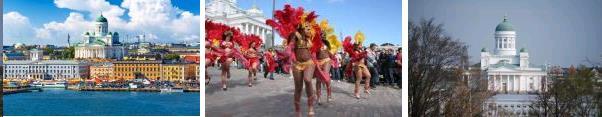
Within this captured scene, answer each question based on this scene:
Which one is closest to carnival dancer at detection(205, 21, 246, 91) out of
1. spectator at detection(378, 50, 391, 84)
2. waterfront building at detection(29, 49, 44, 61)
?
spectator at detection(378, 50, 391, 84)

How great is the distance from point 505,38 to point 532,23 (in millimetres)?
501

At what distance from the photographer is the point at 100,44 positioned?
10.6m

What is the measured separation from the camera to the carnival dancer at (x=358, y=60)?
34.2 feet

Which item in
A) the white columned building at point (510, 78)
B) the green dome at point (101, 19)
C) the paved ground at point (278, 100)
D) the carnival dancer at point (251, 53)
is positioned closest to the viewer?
the paved ground at point (278, 100)

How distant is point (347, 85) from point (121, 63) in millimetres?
2832

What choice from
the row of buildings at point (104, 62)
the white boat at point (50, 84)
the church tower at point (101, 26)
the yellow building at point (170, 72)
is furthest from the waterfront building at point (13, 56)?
the yellow building at point (170, 72)

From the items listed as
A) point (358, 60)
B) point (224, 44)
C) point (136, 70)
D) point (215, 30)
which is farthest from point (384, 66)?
point (136, 70)

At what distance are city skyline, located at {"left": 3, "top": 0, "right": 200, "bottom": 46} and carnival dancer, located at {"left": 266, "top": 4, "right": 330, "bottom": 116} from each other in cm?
120

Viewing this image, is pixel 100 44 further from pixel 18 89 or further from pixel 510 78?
pixel 510 78

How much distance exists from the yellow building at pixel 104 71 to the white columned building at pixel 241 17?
1.55 m

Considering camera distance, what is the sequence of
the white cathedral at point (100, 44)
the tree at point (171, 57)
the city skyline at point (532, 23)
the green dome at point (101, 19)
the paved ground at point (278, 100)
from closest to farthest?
the paved ground at point (278, 100), the white cathedral at point (100, 44), the green dome at point (101, 19), the tree at point (171, 57), the city skyline at point (532, 23)

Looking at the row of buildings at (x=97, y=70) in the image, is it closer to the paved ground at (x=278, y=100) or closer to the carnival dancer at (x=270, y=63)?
the paved ground at (x=278, y=100)

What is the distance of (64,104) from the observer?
10.7 meters

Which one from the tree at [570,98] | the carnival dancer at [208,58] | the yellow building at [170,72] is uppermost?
the carnival dancer at [208,58]
